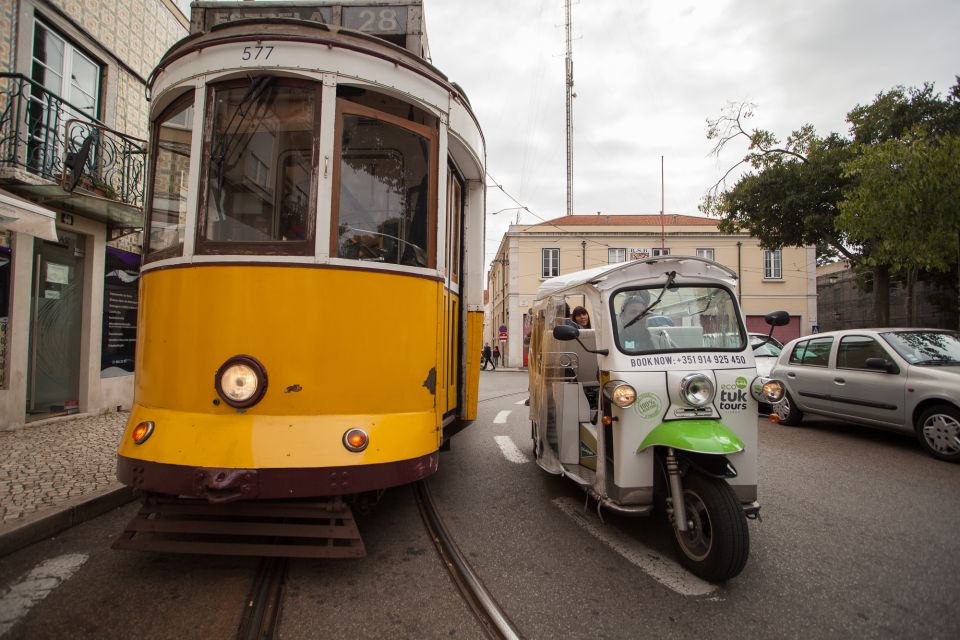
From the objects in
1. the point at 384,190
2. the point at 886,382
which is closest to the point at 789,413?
the point at 886,382

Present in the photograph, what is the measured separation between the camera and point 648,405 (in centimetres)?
325

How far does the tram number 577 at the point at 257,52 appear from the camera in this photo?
304 cm

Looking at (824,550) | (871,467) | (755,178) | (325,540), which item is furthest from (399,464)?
(755,178)

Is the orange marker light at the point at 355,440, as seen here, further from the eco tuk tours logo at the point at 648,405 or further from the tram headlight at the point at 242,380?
the eco tuk tours logo at the point at 648,405

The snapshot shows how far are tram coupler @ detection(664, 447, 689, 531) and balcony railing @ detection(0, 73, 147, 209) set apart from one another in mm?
6460

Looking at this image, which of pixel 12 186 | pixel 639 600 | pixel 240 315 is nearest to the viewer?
pixel 639 600

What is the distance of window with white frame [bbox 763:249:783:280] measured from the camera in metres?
30.4

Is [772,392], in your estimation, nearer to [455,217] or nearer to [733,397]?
[733,397]

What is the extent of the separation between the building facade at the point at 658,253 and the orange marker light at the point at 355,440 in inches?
1059

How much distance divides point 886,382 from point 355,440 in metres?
6.82

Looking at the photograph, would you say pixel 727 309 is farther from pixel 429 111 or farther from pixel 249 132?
pixel 249 132

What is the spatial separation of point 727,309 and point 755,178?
13460mm

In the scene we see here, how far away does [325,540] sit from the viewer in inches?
119

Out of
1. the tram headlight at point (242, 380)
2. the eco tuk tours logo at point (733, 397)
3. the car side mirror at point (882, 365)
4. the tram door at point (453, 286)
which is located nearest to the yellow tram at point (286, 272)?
the tram headlight at point (242, 380)
